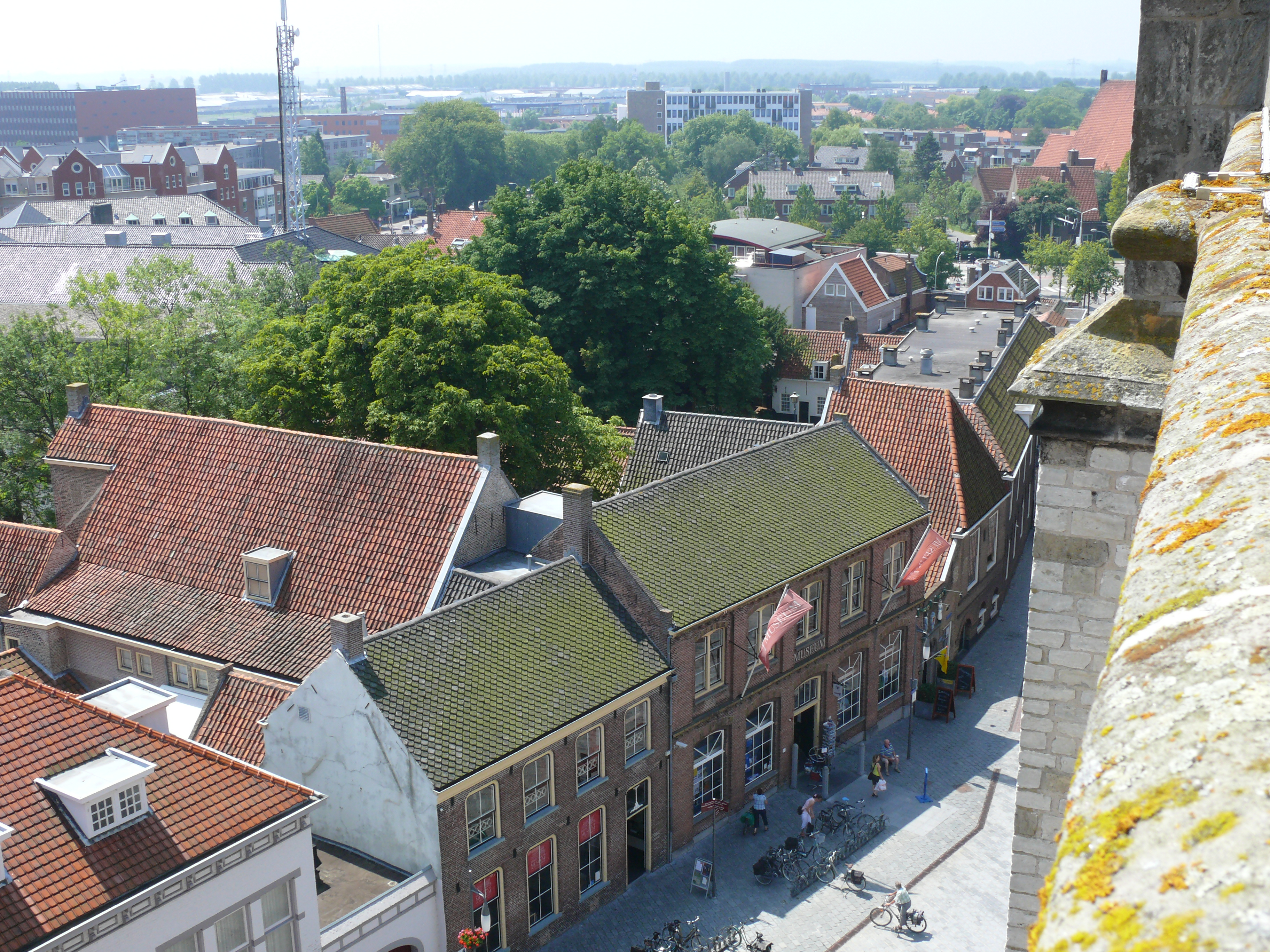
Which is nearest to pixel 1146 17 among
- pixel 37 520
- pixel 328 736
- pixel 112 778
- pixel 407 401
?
pixel 112 778

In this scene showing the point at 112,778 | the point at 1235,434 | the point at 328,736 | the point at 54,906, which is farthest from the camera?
the point at 328,736

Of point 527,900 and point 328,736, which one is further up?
point 328,736

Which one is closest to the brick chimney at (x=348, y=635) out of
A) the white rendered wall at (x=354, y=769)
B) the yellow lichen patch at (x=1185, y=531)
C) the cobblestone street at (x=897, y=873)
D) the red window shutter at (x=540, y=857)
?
the white rendered wall at (x=354, y=769)

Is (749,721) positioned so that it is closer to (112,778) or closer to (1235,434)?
(112,778)

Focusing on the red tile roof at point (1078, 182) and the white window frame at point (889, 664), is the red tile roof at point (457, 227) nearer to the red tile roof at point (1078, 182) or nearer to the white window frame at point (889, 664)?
the red tile roof at point (1078, 182)

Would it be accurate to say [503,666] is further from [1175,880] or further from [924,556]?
[1175,880]

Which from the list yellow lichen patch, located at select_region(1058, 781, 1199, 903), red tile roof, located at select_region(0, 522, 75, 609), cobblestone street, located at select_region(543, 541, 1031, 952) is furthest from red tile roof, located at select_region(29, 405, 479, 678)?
yellow lichen patch, located at select_region(1058, 781, 1199, 903)
